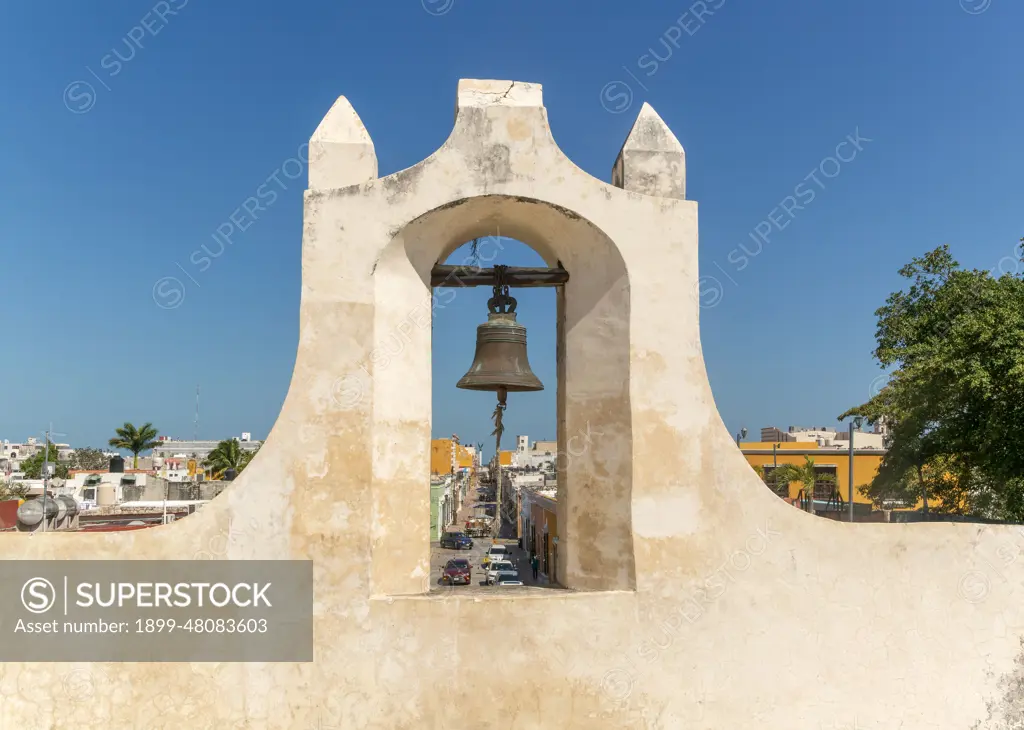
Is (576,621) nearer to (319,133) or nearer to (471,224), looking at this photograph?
(471,224)

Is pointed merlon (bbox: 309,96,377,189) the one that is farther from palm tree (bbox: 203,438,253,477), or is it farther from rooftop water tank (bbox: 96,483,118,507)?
palm tree (bbox: 203,438,253,477)

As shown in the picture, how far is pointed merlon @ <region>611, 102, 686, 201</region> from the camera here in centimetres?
553

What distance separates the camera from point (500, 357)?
6.16m

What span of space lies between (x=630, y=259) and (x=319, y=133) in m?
2.37

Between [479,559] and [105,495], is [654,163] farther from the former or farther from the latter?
[105,495]

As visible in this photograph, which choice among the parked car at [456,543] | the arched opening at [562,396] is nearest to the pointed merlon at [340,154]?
the arched opening at [562,396]

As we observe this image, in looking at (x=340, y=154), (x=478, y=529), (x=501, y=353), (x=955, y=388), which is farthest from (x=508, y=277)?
(x=478, y=529)

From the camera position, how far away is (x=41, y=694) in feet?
16.3

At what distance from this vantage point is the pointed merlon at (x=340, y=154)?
17.5 ft

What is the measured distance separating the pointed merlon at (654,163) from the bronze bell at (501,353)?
133cm

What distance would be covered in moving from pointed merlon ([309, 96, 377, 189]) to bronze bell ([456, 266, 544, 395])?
1.40 meters

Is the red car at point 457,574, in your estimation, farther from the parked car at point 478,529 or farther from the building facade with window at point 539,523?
the parked car at point 478,529

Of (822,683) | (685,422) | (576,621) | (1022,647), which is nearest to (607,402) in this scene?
(685,422)

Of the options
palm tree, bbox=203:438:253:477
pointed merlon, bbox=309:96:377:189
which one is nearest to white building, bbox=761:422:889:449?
pointed merlon, bbox=309:96:377:189
